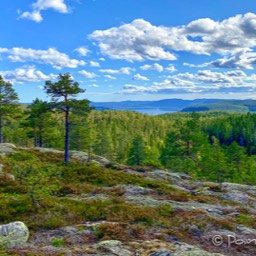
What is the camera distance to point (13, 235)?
12.7m

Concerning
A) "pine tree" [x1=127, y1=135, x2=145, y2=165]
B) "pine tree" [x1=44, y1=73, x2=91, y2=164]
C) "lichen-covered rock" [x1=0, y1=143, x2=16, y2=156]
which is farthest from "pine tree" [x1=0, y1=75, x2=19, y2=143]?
"pine tree" [x1=127, y1=135, x2=145, y2=165]

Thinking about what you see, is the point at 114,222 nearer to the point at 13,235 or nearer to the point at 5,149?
the point at 13,235

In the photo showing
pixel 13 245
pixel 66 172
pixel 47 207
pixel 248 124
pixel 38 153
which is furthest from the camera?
pixel 248 124

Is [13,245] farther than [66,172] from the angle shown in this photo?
No

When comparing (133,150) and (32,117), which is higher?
(32,117)

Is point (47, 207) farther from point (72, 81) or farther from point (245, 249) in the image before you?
point (72, 81)

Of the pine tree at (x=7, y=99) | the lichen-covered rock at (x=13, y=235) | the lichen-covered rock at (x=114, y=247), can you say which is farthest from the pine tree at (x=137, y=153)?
the lichen-covered rock at (x=114, y=247)

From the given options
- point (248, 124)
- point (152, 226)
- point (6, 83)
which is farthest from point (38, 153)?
point (248, 124)

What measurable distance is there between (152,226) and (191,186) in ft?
57.9

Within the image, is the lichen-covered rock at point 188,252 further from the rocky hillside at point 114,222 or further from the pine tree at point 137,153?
the pine tree at point 137,153

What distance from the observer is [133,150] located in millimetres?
66562

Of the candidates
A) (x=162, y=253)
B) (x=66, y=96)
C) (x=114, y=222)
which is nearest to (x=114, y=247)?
(x=162, y=253)

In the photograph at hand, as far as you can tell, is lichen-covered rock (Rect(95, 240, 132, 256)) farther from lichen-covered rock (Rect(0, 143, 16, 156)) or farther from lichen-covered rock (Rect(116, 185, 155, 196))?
lichen-covered rock (Rect(0, 143, 16, 156))

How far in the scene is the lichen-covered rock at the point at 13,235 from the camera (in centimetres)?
1221
